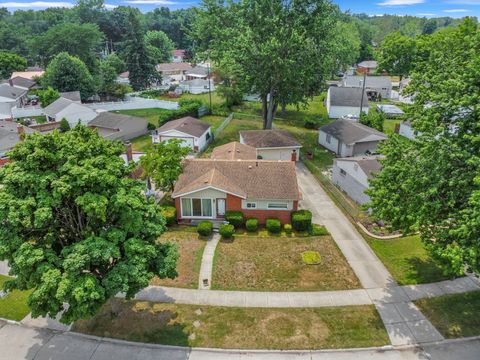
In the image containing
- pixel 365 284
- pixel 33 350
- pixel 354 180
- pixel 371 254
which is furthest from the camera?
pixel 354 180

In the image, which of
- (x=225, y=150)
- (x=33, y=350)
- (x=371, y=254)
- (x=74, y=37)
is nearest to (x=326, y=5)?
(x=225, y=150)

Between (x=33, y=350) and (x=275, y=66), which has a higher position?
(x=275, y=66)

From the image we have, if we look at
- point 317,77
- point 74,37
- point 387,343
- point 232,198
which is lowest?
point 387,343

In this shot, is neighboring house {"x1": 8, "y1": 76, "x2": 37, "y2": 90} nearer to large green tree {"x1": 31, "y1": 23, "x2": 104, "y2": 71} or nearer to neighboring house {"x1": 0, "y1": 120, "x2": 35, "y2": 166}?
large green tree {"x1": 31, "y1": 23, "x2": 104, "y2": 71}

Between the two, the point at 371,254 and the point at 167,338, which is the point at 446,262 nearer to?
the point at 371,254

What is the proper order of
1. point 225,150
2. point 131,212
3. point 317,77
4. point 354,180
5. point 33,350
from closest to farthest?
point 131,212
point 33,350
point 354,180
point 225,150
point 317,77

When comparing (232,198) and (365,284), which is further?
(232,198)

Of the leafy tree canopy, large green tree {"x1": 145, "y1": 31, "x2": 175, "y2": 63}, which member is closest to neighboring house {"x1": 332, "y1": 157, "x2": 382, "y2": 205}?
the leafy tree canopy

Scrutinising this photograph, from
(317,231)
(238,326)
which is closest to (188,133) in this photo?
(317,231)
